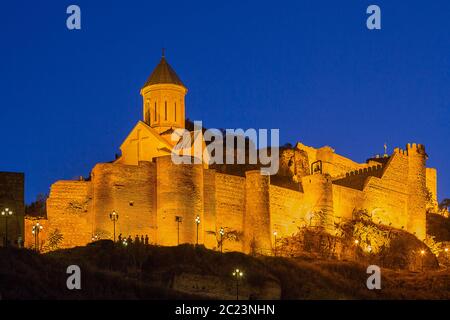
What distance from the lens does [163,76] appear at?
228ft

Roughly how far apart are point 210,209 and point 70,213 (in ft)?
22.4

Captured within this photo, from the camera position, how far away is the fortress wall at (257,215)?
2414 inches

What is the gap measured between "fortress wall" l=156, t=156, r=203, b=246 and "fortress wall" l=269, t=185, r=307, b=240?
5.66 m

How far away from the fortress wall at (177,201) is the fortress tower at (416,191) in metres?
19.3

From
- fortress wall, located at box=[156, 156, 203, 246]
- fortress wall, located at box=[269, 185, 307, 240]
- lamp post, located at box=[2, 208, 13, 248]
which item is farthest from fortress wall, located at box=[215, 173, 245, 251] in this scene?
lamp post, located at box=[2, 208, 13, 248]

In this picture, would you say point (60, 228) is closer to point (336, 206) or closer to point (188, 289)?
point (188, 289)

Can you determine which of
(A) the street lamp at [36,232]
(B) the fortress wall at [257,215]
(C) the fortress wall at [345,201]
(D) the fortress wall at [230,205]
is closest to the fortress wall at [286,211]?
(B) the fortress wall at [257,215]

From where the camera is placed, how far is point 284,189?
6544 cm

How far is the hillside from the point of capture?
145ft

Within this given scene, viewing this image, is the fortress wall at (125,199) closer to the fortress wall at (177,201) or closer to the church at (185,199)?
the church at (185,199)

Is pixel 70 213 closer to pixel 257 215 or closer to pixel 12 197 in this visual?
pixel 12 197
